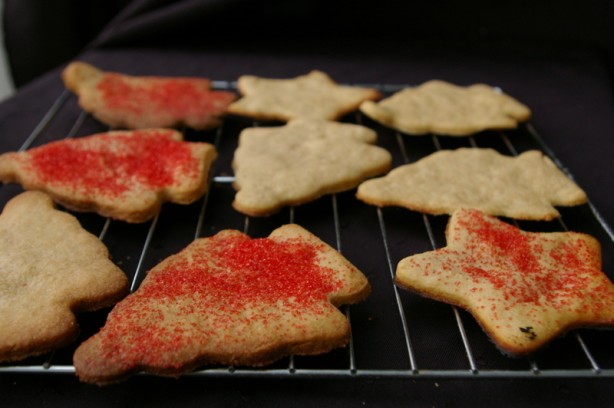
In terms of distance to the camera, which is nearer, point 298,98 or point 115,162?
point 115,162

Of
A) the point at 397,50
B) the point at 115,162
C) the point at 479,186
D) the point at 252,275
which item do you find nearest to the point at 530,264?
the point at 479,186

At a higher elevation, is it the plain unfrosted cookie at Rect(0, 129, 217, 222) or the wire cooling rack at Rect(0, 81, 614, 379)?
the plain unfrosted cookie at Rect(0, 129, 217, 222)

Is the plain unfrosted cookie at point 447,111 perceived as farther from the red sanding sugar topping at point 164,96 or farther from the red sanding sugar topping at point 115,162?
the red sanding sugar topping at point 115,162

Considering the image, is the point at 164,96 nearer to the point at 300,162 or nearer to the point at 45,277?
the point at 300,162

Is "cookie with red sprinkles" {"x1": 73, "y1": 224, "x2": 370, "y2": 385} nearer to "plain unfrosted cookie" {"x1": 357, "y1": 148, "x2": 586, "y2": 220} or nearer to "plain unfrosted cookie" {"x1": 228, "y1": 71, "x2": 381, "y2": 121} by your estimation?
"plain unfrosted cookie" {"x1": 357, "y1": 148, "x2": 586, "y2": 220}

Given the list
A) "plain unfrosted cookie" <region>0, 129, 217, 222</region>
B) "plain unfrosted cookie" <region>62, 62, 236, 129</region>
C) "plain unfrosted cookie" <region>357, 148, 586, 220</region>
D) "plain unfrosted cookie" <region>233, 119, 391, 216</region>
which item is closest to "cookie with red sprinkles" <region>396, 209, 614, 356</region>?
"plain unfrosted cookie" <region>357, 148, 586, 220</region>

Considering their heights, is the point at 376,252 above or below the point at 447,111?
below
